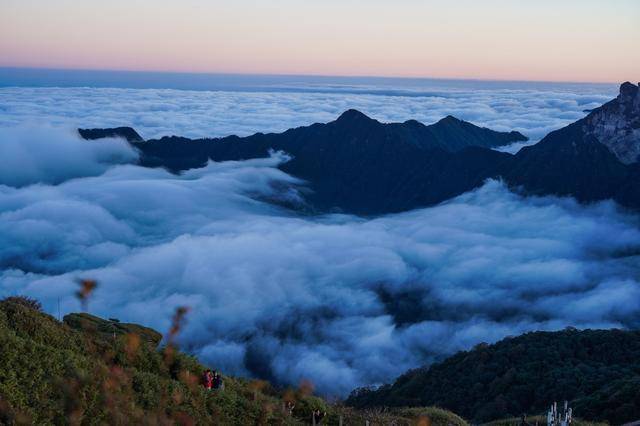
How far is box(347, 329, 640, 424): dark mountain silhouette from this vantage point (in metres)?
41.0

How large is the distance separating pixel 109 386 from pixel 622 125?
181678 mm

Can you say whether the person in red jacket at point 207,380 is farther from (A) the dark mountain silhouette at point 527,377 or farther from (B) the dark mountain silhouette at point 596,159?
(B) the dark mountain silhouette at point 596,159

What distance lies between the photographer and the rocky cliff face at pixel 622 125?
538 ft

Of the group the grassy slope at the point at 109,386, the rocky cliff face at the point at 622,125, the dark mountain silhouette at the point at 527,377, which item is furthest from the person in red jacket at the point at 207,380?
the rocky cliff face at the point at 622,125

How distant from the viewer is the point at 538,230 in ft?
533

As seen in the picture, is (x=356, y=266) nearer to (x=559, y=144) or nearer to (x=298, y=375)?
(x=298, y=375)

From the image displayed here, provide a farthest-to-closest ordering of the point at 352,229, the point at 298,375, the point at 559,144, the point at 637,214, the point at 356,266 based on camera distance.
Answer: the point at 559,144 → the point at 352,229 → the point at 637,214 → the point at 356,266 → the point at 298,375

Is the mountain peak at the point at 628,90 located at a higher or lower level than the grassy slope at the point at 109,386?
higher

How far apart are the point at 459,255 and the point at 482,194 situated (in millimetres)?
52180

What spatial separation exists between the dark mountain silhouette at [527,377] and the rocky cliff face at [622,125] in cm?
12747

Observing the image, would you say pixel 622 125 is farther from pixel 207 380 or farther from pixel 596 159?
pixel 207 380

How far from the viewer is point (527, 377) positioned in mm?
46969

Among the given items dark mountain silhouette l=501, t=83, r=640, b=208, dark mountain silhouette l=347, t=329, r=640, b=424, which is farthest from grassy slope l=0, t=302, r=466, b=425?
dark mountain silhouette l=501, t=83, r=640, b=208

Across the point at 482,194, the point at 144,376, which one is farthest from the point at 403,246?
the point at 144,376
